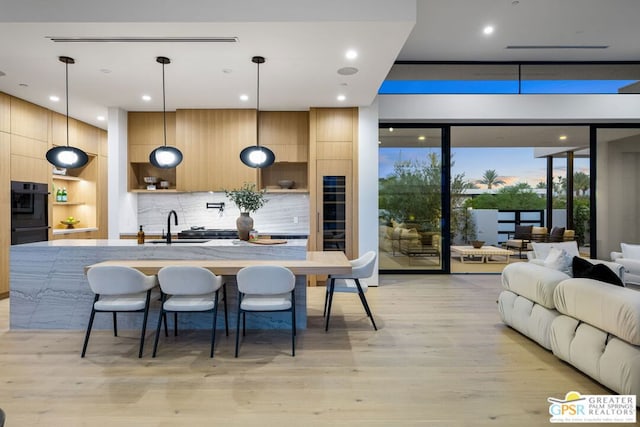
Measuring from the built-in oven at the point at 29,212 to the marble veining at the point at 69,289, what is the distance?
1.74 m

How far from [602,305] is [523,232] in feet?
22.7

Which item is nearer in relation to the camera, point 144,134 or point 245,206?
point 245,206

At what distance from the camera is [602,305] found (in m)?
2.57

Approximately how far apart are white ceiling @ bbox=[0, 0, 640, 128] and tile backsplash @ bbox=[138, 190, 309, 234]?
1457 millimetres

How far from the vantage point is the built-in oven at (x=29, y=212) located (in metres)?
5.34

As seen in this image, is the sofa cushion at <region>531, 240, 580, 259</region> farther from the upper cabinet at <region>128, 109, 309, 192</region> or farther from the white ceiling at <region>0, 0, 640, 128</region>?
the upper cabinet at <region>128, 109, 309, 192</region>

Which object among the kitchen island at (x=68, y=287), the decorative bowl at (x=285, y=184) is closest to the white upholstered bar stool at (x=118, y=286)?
the kitchen island at (x=68, y=287)

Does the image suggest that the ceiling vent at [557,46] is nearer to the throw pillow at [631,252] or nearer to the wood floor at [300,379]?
the throw pillow at [631,252]

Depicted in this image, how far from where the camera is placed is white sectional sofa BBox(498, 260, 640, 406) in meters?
2.37

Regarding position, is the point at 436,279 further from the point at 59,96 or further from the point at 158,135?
the point at 59,96

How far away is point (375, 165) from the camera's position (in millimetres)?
5934

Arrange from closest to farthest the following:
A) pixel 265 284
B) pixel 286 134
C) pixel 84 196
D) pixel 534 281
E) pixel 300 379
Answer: pixel 300 379
pixel 265 284
pixel 534 281
pixel 286 134
pixel 84 196

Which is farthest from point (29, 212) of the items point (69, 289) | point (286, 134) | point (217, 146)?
point (286, 134)

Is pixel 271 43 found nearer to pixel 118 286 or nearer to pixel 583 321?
pixel 118 286
